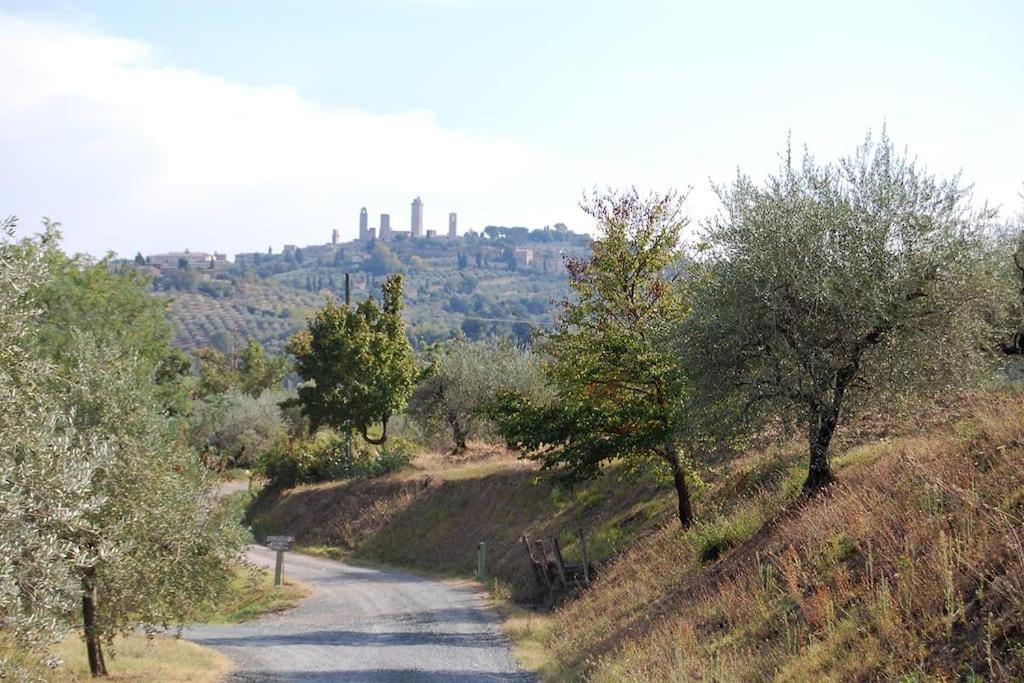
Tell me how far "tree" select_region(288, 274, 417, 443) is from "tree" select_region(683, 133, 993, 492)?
3654 cm

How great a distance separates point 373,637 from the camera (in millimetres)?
23141

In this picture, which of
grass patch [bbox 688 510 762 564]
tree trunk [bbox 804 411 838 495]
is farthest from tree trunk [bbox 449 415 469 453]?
tree trunk [bbox 804 411 838 495]

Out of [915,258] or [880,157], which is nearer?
[915,258]

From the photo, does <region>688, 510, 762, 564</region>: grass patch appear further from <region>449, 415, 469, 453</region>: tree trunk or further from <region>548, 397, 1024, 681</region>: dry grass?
<region>449, 415, 469, 453</region>: tree trunk

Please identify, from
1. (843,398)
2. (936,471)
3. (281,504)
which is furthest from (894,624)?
(281,504)

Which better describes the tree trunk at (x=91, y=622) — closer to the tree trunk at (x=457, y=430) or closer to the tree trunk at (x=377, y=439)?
the tree trunk at (x=377, y=439)

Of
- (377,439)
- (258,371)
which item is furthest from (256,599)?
(258,371)

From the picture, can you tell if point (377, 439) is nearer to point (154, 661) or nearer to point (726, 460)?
point (154, 661)

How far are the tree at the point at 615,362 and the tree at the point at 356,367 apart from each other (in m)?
28.3

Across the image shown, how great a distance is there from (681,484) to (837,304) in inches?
350

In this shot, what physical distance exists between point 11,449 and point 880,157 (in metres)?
13.9

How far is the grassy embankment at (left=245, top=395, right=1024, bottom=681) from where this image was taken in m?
8.87

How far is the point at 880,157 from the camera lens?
1664 centimetres

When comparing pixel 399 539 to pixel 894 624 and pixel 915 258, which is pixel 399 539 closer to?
pixel 915 258
